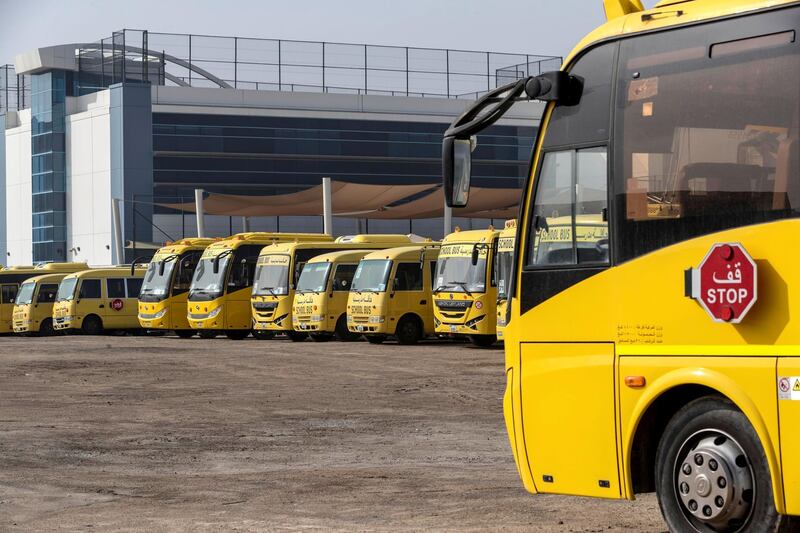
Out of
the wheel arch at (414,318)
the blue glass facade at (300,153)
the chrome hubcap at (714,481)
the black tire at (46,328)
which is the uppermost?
the blue glass facade at (300,153)

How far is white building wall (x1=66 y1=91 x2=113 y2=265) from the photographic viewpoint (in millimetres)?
76562

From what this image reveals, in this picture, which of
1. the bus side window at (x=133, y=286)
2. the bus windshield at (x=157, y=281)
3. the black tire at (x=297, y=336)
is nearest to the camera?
the black tire at (x=297, y=336)

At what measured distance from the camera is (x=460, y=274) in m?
33.5

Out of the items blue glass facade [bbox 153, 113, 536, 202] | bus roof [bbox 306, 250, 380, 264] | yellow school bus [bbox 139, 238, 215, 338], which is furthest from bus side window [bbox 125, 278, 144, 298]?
blue glass facade [bbox 153, 113, 536, 202]

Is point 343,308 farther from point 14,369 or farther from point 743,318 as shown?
point 743,318

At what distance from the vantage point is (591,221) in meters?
8.69

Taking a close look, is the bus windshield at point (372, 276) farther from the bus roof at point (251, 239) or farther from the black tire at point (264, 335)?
the bus roof at point (251, 239)

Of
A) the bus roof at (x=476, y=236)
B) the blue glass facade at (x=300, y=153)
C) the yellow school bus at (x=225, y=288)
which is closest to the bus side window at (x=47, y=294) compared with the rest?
the yellow school bus at (x=225, y=288)

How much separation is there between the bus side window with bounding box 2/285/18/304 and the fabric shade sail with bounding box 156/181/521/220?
12.2 m

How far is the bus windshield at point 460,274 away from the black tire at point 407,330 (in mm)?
2055

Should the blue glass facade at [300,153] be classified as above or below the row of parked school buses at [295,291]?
above

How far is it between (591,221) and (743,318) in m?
1.38

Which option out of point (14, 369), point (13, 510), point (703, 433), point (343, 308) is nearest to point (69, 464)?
point (13, 510)

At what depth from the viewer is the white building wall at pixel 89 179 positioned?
3014 inches
